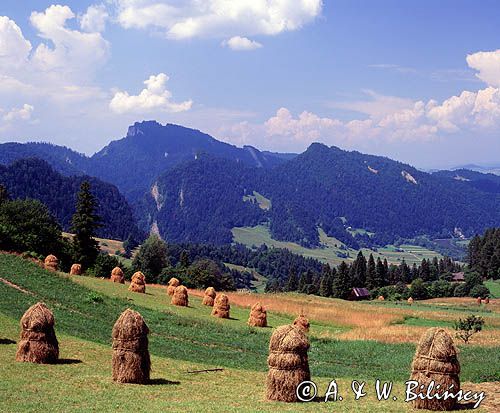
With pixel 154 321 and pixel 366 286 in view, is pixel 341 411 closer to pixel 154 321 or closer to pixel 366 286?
pixel 154 321

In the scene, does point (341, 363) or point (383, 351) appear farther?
point (383, 351)

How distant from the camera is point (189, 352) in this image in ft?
117

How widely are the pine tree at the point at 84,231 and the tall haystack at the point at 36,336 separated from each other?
62681 mm

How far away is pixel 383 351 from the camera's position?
137 ft

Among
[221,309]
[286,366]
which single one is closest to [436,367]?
[286,366]

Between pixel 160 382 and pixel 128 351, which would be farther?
pixel 160 382

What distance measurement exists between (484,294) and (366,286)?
3764cm

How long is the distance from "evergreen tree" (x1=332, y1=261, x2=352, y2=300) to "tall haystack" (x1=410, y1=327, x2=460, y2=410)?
12150 cm

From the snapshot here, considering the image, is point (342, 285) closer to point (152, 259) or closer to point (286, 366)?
point (152, 259)

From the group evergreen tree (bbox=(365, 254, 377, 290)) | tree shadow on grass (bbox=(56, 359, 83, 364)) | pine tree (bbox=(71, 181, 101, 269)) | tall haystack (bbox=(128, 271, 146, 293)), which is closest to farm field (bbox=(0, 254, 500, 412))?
tree shadow on grass (bbox=(56, 359, 83, 364))

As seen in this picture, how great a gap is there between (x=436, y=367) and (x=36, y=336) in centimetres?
1628

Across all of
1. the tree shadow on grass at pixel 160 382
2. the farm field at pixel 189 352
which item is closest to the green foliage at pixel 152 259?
the farm field at pixel 189 352

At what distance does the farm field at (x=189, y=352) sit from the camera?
822 inches

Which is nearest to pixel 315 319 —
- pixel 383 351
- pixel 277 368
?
pixel 383 351
